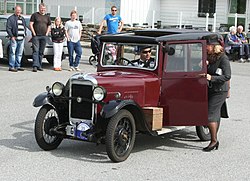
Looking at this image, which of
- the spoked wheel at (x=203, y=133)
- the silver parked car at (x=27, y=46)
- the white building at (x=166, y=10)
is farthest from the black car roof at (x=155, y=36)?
the white building at (x=166, y=10)

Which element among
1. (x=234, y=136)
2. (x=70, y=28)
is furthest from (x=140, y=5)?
(x=234, y=136)

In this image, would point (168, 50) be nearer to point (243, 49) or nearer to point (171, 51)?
point (171, 51)

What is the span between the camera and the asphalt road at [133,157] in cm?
681

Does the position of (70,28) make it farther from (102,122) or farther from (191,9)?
(191,9)

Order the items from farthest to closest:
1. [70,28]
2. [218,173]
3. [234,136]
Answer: [70,28]
[234,136]
[218,173]

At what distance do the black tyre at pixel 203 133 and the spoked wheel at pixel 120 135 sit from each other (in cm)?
162

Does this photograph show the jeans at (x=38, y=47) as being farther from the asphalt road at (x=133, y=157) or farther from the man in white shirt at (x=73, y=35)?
the asphalt road at (x=133, y=157)

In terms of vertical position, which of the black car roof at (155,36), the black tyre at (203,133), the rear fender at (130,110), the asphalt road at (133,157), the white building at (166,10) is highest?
the white building at (166,10)

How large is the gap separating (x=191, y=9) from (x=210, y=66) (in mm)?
26985

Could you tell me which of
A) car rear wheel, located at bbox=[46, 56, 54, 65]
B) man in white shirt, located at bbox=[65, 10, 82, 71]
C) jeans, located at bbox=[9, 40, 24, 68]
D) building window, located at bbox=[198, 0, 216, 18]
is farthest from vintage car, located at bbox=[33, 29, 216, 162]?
building window, located at bbox=[198, 0, 216, 18]

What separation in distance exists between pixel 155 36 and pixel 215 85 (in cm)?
116

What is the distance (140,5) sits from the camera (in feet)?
113

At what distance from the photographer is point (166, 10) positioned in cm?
3534

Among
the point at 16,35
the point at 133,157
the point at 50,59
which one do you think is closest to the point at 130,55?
the point at 133,157
